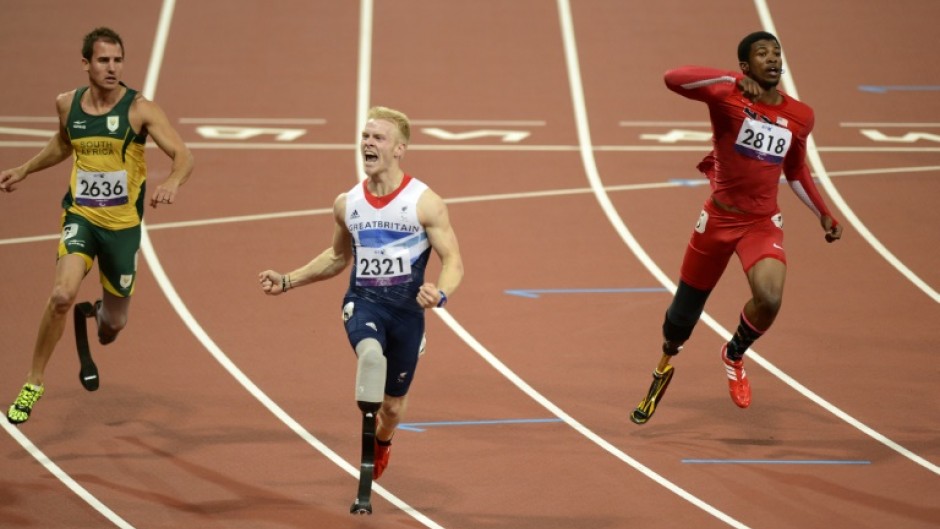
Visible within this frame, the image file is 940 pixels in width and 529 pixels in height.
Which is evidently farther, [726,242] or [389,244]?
[726,242]

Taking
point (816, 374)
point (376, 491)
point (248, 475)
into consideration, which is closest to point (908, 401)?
point (816, 374)

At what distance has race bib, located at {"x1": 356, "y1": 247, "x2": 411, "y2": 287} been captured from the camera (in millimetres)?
7355

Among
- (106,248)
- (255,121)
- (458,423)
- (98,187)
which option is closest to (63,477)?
(106,248)

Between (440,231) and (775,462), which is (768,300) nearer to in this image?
(775,462)

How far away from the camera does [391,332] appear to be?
24.4 ft

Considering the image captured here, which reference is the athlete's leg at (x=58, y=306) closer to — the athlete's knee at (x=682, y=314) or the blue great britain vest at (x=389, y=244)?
the blue great britain vest at (x=389, y=244)

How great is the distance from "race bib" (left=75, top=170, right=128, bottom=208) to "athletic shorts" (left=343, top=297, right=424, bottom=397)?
1.85 metres

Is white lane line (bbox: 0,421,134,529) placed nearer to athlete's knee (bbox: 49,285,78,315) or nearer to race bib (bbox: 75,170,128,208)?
athlete's knee (bbox: 49,285,78,315)

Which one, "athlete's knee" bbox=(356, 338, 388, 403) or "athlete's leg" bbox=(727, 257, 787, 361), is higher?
A: "athlete's leg" bbox=(727, 257, 787, 361)

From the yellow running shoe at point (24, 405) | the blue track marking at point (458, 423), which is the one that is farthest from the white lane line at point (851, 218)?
the yellow running shoe at point (24, 405)

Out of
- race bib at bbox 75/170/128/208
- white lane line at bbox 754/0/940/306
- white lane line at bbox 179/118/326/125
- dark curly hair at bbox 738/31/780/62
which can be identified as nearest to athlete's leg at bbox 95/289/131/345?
race bib at bbox 75/170/128/208

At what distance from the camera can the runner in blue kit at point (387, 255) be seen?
287 inches

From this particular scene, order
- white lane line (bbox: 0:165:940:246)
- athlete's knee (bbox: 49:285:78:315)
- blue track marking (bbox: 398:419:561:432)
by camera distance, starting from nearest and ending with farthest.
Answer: athlete's knee (bbox: 49:285:78:315) → blue track marking (bbox: 398:419:561:432) → white lane line (bbox: 0:165:940:246)

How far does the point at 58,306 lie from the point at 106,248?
500 mm
